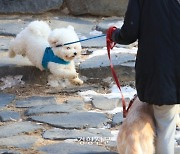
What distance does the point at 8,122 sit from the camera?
17.3 ft

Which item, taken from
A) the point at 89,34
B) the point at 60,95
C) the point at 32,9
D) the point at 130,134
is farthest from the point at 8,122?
the point at 32,9

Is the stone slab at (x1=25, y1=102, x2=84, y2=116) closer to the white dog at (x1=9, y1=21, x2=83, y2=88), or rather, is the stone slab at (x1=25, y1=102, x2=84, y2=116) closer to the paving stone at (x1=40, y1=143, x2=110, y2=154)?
the white dog at (x1=9, y1=21, x2=83, y2=88)

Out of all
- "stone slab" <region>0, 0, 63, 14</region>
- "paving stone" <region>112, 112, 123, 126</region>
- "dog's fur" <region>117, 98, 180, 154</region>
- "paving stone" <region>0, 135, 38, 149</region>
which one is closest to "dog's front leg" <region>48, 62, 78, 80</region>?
"paving stone" <region>112, 112, 123, 126</region>

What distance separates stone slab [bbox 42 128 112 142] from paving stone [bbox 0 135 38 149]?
0.49 ft

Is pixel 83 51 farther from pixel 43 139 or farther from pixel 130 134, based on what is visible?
pixel 130 134

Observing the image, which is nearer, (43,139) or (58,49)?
(43,139)

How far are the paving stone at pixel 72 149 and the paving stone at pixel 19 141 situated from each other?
0.16 m

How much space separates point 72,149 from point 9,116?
3.64 feet

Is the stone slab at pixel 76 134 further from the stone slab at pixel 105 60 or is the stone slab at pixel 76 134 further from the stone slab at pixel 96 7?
the stone slab at pixel 96 7

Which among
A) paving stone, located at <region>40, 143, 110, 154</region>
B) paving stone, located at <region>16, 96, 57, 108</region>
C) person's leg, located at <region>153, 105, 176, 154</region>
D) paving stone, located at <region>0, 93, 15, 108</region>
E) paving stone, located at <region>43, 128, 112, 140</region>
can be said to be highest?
person's leg, located at <region>153, 105, 176, 154</region>

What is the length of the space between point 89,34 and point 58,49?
1839 mm

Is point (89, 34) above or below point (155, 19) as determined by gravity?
below

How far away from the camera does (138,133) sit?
3.73 m

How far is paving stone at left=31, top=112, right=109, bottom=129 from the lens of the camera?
5125mm
